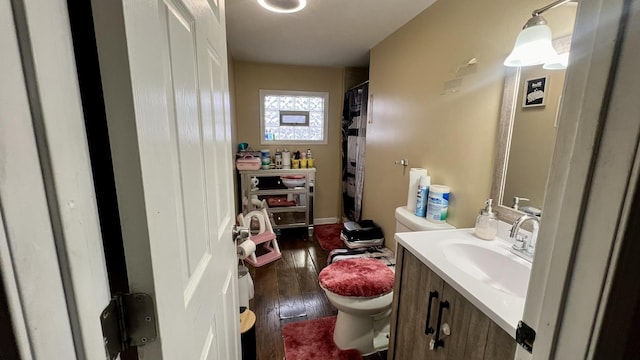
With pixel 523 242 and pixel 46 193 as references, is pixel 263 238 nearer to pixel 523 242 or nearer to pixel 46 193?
pixel 523 242

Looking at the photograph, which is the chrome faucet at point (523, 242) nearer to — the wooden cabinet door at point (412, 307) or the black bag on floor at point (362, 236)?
the wooden cabinet door at point (412, 307)

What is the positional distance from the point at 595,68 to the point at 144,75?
2.27 ft

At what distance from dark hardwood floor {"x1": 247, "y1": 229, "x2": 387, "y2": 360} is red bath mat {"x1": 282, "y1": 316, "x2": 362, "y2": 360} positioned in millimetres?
52

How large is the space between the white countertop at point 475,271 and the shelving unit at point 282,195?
2.20 meters

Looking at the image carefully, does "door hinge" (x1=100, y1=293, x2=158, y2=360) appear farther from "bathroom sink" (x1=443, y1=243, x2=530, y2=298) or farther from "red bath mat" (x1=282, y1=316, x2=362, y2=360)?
"red bath mat" (x1=282, y1=316, x2=362, y2=360)

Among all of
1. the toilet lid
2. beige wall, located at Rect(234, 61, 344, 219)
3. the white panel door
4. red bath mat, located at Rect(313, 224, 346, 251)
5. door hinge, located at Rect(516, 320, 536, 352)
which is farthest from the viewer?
beige wall, located at Rect(234, 61, 344, 219)

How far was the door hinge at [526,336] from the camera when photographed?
555 mm

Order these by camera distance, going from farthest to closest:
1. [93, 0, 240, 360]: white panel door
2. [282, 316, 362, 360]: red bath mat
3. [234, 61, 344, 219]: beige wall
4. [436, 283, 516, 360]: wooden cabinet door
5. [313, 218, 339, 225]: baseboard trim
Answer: [313, 218, 339, 225]: baseboard trim, [234, 61, 344, 219]: beige wall, [282, 316, 362, 360]: red bath mat, [436, 283, 516, 360]: wooden cabinet door, [93, 0, 240, 360]: white panel door

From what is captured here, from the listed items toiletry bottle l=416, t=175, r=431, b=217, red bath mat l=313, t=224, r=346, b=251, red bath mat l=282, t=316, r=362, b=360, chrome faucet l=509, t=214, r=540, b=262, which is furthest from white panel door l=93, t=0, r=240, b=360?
red bath mat l=313, t=224, r=346, b=251

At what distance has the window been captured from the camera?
138 inches

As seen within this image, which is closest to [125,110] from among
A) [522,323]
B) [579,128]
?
[579,128]

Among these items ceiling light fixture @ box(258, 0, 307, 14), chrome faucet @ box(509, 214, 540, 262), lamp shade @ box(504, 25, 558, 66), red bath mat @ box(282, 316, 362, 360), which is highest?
ceiling light fixture @ box(258, 0, 307, 14)

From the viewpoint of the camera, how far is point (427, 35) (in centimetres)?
184

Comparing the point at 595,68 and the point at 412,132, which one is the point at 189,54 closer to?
the point at 595,68
